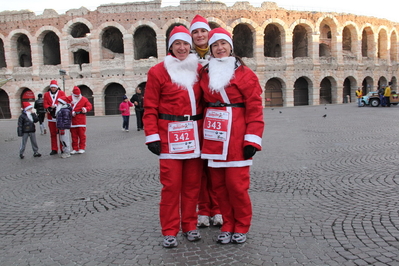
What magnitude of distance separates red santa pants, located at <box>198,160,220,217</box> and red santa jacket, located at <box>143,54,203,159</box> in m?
0.53

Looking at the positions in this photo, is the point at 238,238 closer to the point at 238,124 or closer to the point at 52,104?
the point at 238,124

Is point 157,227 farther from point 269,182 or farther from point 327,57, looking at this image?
point 327,57

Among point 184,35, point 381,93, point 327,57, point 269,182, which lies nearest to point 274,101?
point 327,57

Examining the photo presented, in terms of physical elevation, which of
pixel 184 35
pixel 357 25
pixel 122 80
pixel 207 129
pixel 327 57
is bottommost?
pixel 207 129

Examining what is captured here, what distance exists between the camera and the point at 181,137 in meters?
3.23

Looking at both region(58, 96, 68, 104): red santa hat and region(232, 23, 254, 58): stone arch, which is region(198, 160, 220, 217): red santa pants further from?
region(232, 23, 254, 58): stone arch

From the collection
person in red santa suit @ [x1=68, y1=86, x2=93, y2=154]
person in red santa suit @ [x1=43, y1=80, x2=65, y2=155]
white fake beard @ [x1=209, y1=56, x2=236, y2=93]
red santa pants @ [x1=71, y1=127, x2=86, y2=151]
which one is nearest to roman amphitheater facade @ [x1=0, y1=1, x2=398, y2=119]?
person in red santa suit @ [x1=43, y1=80, x2=65, y2=155]

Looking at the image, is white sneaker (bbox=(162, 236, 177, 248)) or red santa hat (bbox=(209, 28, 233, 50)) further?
red santa hat (bbox=(209, 28, 233, 50))

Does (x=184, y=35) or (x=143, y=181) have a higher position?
(x=184, y=35)

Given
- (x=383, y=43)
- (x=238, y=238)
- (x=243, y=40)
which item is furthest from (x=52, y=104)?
(x=383, y=43)

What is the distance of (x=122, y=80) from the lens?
93.8ft

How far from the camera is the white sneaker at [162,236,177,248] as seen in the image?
10.3ft

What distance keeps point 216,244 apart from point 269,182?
7.79ft

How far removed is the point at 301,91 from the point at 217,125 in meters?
31.5
